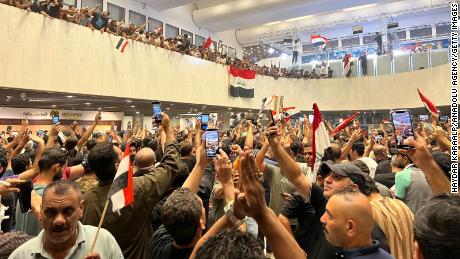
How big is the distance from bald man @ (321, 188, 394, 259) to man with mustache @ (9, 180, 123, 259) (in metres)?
1.19

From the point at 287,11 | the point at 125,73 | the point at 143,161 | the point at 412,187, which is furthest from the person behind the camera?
the point at 287,11

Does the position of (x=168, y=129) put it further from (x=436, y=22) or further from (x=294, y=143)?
(x=436, y=22)

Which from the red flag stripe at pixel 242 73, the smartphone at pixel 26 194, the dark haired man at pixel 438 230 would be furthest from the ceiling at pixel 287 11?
the dark haired man at pixel 438 230

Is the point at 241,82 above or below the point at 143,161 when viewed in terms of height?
above

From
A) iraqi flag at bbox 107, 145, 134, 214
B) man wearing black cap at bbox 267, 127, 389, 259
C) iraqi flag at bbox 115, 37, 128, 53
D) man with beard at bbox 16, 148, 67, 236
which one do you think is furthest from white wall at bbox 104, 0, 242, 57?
iraqi flag at bbox 107, 145, 134, 214

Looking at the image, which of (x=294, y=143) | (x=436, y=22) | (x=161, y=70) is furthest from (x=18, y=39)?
(x=436, y=22)

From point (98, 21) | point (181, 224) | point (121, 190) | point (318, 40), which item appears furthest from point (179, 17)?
point (181, 224)

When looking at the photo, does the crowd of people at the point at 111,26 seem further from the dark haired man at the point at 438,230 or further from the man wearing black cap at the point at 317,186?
the dark haired man at the point at 438,230

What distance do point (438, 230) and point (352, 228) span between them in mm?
439

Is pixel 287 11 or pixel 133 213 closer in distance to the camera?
pixel 133 213

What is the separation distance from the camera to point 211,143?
9.25 ft

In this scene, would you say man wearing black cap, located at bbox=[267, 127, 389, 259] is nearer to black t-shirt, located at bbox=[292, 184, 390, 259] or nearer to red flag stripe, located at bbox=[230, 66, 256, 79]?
black t-shirt, located at bbox=[292, 184, 390, 259]

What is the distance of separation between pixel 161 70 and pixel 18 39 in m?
5.18

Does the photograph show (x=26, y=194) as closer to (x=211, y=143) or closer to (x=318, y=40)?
(x=211, y=143)
